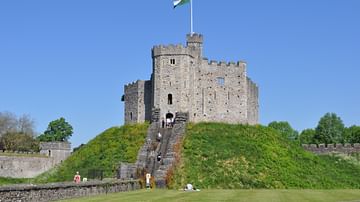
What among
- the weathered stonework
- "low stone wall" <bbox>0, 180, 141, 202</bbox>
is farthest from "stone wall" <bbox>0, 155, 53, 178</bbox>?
"low stone wall" <bbox>0, 180, 141, 202</bbox>

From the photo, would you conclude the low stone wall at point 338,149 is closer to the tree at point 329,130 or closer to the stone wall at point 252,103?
the stone wall at point 252,103

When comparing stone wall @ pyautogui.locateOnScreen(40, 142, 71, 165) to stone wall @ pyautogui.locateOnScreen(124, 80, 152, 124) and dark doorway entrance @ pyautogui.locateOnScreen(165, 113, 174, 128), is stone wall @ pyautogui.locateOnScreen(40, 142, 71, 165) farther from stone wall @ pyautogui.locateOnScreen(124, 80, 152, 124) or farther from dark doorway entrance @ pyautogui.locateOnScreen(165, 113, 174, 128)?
dark doorway entrance @ pyautogui.locateOnScreen(165, 113, 174, 128)

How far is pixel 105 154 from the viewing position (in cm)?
5791

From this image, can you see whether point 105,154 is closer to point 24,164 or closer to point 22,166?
point 22,166

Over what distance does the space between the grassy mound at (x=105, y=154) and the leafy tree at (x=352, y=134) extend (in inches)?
2207

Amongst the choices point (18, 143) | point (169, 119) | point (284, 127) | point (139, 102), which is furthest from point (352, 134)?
point (169, 119)

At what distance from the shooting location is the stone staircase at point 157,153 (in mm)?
48906

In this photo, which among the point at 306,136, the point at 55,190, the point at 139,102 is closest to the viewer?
the point at 55,190

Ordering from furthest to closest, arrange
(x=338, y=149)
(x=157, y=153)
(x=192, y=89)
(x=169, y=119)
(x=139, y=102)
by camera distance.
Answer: (x=338, y=149) → (x=139, y=102) → (x=192, y=89) → (x=169, y=119) → (x=157, y=153)

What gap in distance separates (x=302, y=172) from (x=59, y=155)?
130ft

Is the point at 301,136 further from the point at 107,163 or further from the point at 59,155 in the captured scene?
the point at 107,163

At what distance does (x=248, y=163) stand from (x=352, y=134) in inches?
A: 2527

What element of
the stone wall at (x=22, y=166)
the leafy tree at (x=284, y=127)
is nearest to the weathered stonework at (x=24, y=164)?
the stone wall at (x=22, y=166)

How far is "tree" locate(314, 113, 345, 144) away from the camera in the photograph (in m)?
110
